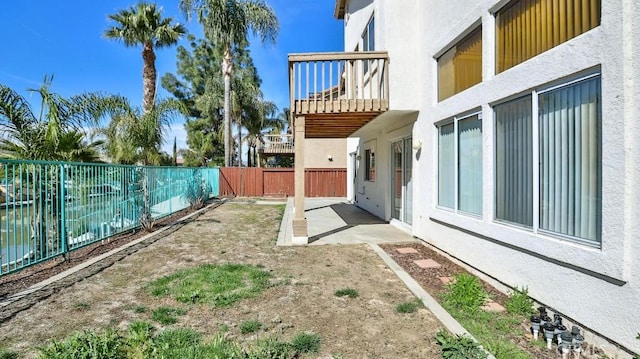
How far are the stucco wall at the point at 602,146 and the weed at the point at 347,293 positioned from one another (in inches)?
80.3

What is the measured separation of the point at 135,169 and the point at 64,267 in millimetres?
3602

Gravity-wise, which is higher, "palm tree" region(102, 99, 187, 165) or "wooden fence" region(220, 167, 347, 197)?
"palm tree" region(102, 99, 187, 165)

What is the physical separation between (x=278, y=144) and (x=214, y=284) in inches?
919

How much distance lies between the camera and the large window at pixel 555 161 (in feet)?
10.3

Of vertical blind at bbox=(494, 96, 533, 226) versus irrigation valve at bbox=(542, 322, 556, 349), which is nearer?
irrigation valve at bbox=(542, 322, 556, 349)

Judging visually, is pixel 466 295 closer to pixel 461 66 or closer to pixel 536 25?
pixel 536 25

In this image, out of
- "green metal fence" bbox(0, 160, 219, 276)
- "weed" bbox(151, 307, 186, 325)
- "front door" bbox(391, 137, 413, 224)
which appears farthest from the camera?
"front door" bbox(391, 137, 413, 224)

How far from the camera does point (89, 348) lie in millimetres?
2699

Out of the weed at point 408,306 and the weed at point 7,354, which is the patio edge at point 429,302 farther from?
the weed at point 7,354

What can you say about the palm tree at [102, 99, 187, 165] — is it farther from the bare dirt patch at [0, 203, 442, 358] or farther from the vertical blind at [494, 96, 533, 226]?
the vertical blind at [494, 96, 533, 226]

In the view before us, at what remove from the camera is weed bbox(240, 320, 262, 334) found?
3312 millimetres

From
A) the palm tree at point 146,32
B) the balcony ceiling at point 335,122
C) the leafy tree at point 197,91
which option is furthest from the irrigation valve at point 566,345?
the leafy tree at point 197,91

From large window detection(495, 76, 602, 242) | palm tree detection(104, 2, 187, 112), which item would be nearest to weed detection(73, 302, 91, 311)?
large window detection(495, 76, 602, 242)

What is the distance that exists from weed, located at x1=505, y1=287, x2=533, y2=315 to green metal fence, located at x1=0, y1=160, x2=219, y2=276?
21.5 ft
